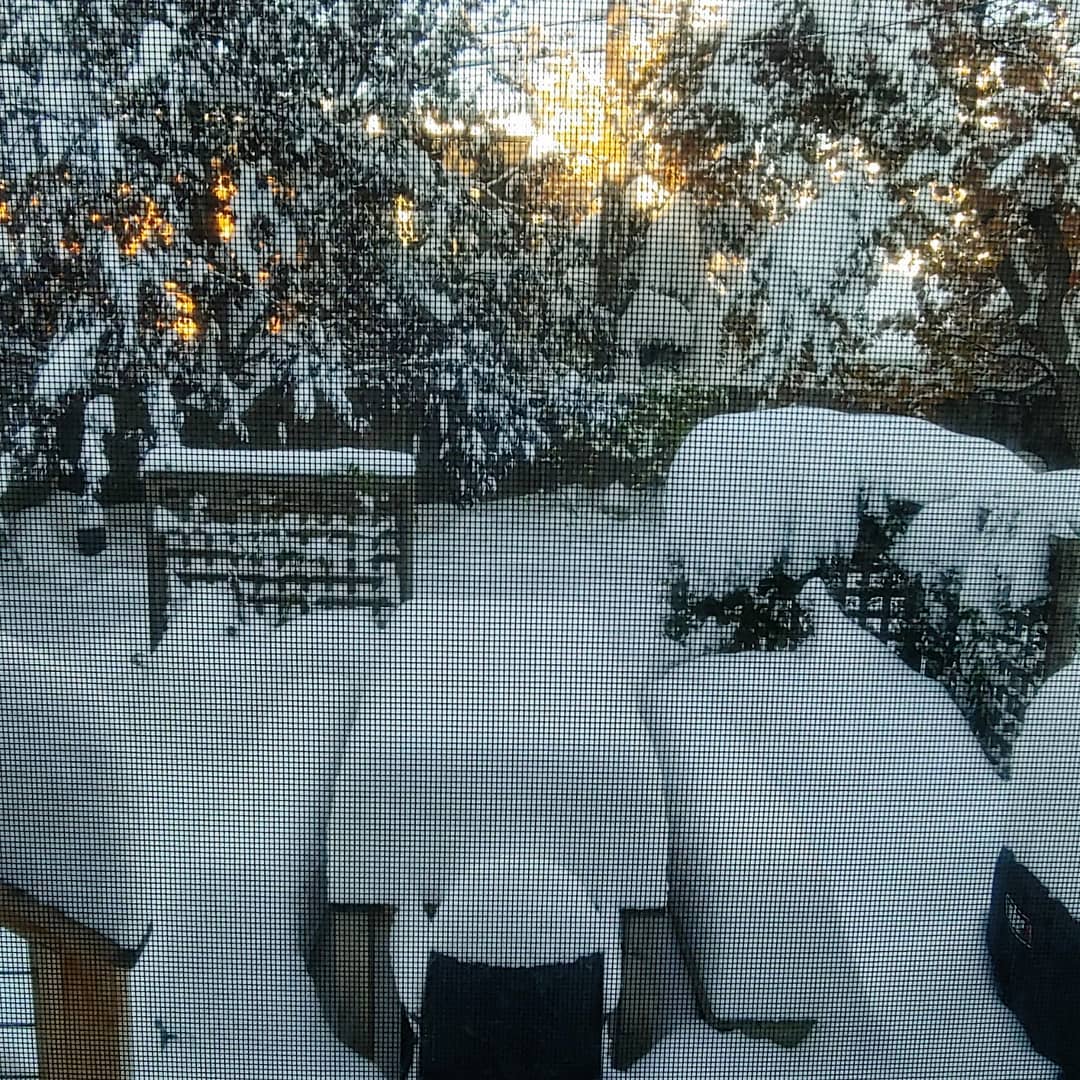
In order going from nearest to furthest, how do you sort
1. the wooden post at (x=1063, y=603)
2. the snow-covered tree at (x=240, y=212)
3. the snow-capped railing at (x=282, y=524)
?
the snow-covered tree at (x=240, y=212) < the snow-capped railing at (x=282, y=524) < the wooden post at (x=1063, y=603)

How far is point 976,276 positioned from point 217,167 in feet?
2.68

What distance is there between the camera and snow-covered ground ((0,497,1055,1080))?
972mm

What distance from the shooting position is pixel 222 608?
3.24 feet

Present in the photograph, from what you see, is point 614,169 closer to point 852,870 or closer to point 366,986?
point 852,870

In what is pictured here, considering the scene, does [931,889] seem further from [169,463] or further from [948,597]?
[169,463]

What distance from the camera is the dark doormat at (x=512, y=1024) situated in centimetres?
91

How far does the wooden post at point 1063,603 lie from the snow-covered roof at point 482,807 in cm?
56

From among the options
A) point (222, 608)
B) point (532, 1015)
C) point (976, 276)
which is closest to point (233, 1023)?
point (532, 1015)

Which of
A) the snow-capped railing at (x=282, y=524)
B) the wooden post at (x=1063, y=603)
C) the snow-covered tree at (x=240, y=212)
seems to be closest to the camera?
the snow-covered tree at (x=240, y=212)

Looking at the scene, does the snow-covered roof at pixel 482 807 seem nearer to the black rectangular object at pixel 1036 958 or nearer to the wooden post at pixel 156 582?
the wooden post at pixel 156 582

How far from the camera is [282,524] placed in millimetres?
1001

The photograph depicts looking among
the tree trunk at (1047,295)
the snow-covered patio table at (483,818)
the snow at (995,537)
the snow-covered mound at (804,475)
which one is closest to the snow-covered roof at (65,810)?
the snow-covered patio table at (483,818)

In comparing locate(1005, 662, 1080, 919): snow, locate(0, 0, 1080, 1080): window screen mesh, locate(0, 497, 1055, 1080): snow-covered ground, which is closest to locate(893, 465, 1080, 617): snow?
locate(0, 0, 1080, 1080): window screen mesh

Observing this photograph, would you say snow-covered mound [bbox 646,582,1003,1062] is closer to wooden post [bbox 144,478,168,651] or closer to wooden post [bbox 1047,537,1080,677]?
wooden post [bbox 1047,537,1080,677]
